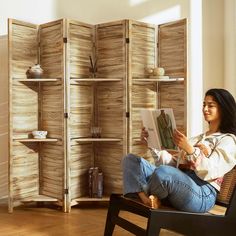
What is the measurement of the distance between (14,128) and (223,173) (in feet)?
7.06

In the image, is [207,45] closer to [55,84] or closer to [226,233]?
[55,84]

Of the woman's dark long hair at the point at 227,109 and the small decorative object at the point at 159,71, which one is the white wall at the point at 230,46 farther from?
the woman's dark long hair at the point at 227,109

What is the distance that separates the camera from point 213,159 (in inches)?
97.7

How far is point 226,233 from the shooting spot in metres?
2.49

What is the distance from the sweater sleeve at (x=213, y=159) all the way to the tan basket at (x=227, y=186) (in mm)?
186

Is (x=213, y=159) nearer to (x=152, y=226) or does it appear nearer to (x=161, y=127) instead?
(x=161, y=127)

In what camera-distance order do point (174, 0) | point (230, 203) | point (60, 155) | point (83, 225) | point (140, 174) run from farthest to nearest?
point (174, 0) < point (60, 155) < point (83, 225) < point (140, 174) < point (230, 203)

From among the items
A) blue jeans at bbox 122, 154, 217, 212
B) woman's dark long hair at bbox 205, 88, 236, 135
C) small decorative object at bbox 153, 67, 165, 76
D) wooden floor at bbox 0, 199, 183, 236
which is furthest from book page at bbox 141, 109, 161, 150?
small decorative object at bbox 153, 67, 165, 76

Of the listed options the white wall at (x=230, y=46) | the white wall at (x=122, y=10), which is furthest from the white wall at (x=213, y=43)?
the white wall at (x=122, y=10)

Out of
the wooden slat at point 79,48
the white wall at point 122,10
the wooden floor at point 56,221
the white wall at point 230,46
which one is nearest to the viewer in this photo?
the wooden floor at point 56,221

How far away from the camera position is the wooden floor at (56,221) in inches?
125

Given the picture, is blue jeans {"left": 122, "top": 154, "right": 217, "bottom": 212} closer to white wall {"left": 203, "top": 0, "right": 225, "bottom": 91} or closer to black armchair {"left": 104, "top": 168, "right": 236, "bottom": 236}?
black armchair {"left": 104, "top": 168, "right": 236, "bottom": 236}

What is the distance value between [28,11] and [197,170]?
8.53ft

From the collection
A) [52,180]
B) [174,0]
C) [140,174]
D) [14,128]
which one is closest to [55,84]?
[14,128]
